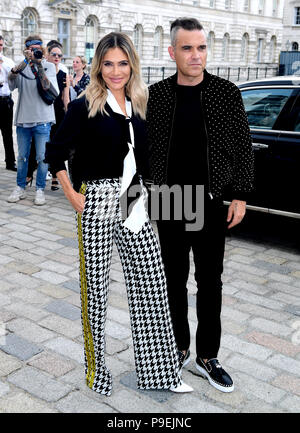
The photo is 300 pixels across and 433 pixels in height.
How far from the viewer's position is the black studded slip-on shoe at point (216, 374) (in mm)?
3148

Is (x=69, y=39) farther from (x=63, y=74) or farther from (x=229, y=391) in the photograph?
(x=229, y=391)

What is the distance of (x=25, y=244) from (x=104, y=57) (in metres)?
3.31

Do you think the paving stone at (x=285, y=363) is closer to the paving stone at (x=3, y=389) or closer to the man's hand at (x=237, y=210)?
the man's hand at (x=237, y=210)

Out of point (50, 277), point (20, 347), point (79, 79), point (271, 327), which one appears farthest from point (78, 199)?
point (79, 79)

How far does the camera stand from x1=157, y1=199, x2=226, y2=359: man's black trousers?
3.07 metres

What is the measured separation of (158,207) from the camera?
10.3 feet

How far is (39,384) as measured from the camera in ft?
10.3

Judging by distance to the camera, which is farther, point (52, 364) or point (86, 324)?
point (52, 364)

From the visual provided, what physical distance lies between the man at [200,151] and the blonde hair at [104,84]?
6.0 inches

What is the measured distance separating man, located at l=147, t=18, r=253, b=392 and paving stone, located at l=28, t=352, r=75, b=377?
861mm

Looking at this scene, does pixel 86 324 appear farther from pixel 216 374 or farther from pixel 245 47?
pixel 245 47

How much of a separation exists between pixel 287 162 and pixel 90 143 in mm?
3192

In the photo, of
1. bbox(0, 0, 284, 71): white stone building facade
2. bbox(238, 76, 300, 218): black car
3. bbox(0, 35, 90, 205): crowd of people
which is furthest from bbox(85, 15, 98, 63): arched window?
bbox(238, 76, 300, 218): black car

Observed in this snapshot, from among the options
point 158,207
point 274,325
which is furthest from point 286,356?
point 158,207
